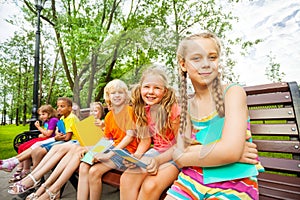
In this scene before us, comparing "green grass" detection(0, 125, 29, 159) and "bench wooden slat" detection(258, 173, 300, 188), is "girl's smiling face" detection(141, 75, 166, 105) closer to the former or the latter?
"bench wooden slat" detection(258, 173, 300, 188)

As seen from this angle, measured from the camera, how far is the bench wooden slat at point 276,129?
5.19ft

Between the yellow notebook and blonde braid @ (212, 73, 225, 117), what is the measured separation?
541mm

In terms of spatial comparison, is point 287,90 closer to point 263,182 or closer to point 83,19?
point 263,182

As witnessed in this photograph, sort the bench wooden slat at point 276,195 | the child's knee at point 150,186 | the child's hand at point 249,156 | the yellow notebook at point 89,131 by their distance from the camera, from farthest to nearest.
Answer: the bench wooden slat at point 276,195 → the child's knee at point 150,186 → the yellow notebook at point 89,131 → the child's hand at point 249,156

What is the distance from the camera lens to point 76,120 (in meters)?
1.09

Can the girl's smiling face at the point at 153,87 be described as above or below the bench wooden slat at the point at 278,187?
above

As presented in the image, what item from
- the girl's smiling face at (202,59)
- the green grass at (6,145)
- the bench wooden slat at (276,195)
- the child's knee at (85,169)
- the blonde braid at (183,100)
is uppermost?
the girl's smiling face at (202,59)

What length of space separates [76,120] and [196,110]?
552 millimetres

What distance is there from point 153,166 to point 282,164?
37.3 inches

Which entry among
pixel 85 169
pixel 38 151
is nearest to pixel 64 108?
pixel 38 151

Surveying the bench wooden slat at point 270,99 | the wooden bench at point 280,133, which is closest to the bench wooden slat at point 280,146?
the wooden bench at point 280,133

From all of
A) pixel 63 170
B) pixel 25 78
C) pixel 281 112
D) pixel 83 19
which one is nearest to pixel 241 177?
pixel 281 112

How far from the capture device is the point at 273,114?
169cm

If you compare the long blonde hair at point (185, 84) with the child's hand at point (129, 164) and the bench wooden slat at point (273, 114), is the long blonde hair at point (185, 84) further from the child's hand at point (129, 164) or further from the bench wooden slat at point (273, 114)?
the bench wooden slat at point (273, 114)
